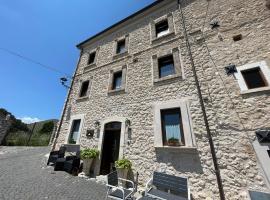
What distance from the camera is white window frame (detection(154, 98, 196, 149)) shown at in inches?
194

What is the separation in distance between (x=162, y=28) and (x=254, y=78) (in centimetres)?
570

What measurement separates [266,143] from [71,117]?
947 centimetres

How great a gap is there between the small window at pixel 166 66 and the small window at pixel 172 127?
2041 millimetres

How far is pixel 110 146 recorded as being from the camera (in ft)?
23.1

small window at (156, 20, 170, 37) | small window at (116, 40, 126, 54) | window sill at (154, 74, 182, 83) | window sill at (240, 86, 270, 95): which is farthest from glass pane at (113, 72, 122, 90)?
window sill at (240, 86, 270, 95)

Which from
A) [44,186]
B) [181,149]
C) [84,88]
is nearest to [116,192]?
[181,149]

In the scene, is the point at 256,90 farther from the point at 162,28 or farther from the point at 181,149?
the point at 162,28

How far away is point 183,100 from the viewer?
18.4ft

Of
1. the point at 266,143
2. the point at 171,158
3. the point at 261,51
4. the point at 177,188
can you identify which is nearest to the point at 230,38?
the point at 261,51

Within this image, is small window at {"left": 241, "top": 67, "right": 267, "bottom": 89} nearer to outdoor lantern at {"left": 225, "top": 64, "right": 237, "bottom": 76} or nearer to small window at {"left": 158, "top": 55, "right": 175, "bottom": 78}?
outdoor lantern at {"left": 225, "top": 64, "right": 237, "bottom": 76}

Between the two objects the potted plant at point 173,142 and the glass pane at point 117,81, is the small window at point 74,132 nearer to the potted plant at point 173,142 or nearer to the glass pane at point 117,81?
the glass pane at point 117,81

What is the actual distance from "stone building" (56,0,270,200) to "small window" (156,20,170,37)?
0.21 ft

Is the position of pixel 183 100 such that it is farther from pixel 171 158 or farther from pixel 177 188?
pixel 177 188

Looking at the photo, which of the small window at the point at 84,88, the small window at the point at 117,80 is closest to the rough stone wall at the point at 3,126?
the small window at the point at 84,88
